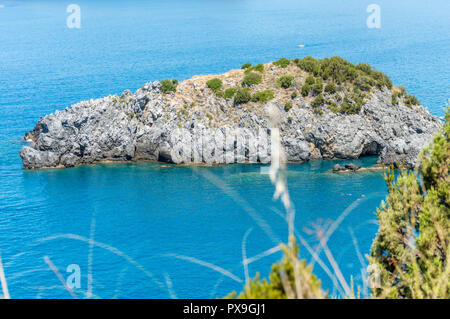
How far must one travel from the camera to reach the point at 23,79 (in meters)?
150

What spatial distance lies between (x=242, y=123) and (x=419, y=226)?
2727 inches

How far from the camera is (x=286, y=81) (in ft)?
328

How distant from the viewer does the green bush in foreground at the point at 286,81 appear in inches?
3920

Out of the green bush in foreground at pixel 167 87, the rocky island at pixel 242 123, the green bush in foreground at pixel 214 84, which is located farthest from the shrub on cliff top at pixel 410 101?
the green bush in foreground at pixel 167 87

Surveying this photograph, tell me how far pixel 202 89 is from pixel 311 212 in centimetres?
3997

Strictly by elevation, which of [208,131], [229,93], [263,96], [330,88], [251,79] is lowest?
[208,131]

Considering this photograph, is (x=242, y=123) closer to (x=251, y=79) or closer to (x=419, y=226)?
(x=251, y=79)

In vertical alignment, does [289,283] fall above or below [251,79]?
below

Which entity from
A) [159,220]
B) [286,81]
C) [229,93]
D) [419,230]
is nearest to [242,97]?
[229,93]

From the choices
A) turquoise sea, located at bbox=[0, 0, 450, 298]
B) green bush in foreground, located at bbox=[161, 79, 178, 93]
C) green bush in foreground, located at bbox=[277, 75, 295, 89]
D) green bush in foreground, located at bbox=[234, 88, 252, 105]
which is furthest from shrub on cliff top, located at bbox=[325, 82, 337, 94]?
green bush in foreground, located at bbox=[161, 79, 178, 93]

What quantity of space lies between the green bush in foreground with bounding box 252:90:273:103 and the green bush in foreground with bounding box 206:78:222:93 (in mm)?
7765

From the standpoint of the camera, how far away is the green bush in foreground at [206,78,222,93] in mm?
100031
